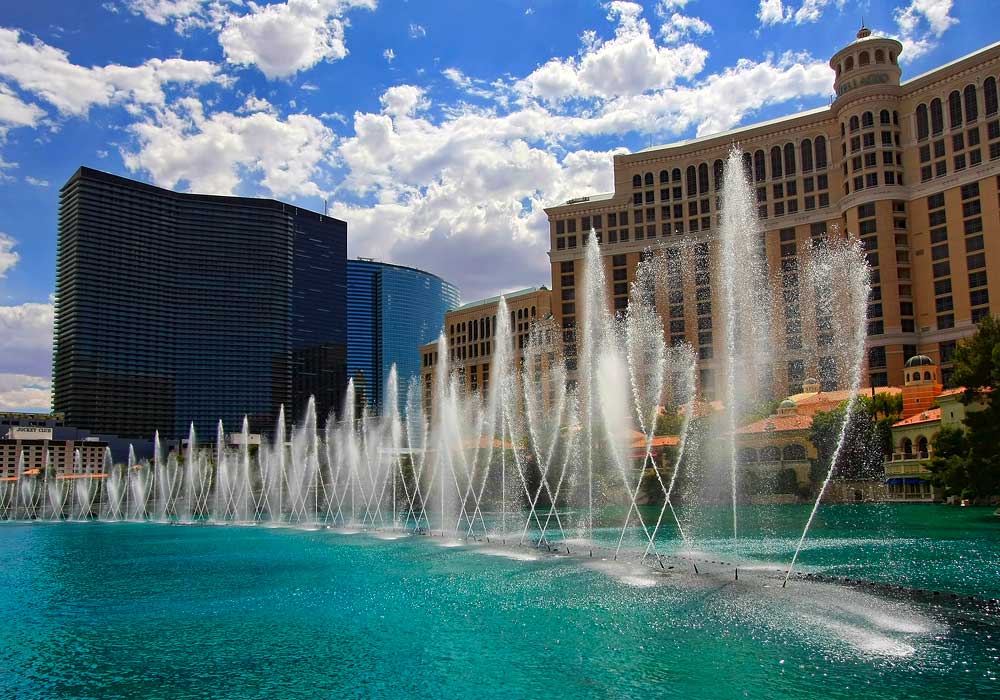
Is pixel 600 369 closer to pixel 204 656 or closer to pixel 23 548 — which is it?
pixel 204 656

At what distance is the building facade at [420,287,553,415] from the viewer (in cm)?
12875

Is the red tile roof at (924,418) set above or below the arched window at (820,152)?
below

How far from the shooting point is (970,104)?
90.5 metres

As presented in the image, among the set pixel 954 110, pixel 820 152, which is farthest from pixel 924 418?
pixel 820 152

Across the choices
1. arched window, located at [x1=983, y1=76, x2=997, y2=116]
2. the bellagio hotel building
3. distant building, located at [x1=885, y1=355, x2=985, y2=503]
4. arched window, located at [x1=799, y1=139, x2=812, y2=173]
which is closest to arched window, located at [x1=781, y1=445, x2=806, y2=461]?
distant building, located at [x1=885, y1=355, x2=985, y2=503]

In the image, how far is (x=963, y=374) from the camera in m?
46.9

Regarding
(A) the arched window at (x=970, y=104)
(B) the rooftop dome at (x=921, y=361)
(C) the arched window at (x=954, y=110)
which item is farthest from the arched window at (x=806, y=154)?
(B) the rooftop dome at (x=921, y=361)

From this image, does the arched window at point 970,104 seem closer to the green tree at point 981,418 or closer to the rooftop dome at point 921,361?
the rooftop dome at point 921,361

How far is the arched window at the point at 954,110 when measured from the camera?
91.6 metres

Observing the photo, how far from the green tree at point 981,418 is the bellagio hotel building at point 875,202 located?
41827 mm

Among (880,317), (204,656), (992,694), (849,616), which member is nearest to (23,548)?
(204,656)

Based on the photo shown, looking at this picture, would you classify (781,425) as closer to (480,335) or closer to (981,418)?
(981,418)

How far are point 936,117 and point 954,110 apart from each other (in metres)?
1.94

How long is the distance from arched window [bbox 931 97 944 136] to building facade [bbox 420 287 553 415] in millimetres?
53672
